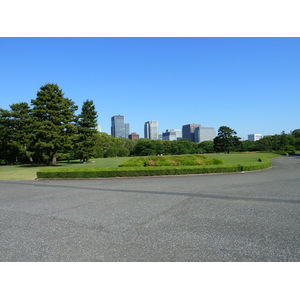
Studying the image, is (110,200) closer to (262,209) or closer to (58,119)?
(262,209)

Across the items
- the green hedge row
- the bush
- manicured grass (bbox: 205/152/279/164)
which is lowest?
manicured grass (bbox: 205/152/279/164)

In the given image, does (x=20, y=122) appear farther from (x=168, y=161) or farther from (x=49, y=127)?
(x=168, y=161)

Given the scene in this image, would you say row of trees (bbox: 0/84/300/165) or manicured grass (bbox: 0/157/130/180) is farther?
row of trees (bbox: 0/84/300/165)

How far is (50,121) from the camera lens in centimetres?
3009

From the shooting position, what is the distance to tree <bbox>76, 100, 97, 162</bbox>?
3400cm

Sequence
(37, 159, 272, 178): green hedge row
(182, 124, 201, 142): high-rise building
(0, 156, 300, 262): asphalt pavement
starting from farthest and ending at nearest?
(182, 124, 201, 142): high-rise building < (37, 159, 272, 178): green hedge row < (0, 156, 300, 262): asphalt pavement

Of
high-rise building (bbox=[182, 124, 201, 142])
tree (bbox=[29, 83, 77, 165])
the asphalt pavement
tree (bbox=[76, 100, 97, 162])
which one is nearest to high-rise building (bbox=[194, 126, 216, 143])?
high-rise building (bbox=[182, 124, 201, 142])

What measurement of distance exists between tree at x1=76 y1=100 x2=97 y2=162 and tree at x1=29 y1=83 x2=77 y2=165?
92.7 inches

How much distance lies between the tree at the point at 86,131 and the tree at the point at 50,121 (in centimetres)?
236

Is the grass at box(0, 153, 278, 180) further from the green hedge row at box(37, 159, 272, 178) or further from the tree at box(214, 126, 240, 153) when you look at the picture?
the tree at box(214, 126, 240, 153)

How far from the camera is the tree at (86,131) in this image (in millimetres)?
34000

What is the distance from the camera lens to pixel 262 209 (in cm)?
594

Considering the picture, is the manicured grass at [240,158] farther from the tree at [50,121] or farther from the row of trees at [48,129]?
the tree at [50,121]

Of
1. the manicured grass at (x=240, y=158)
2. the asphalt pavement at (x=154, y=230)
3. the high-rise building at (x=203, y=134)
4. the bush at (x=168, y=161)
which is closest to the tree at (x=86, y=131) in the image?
the bush at (x=168, y=161)
